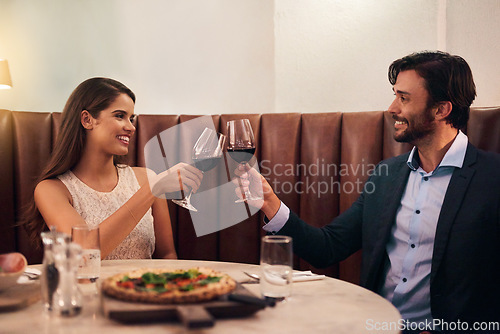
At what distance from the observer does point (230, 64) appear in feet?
9.30

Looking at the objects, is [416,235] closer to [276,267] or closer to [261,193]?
[261,193]

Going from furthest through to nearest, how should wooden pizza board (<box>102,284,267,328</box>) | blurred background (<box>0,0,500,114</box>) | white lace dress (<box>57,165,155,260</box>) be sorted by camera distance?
blurred background (<box>0,0,500,114</box>)
white lace dress (<box>57,165,155,260</box>)
wooden pizza board (<box>102,284,267,328</box>)

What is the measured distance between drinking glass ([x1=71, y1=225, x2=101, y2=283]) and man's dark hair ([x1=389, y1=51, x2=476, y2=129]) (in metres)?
1.39

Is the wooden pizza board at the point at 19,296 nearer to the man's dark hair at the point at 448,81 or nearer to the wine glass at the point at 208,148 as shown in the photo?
the wine glass at the point at 208,148

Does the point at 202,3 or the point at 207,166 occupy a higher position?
the point at 202,3

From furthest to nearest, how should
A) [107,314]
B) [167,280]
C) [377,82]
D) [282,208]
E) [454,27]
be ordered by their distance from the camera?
[377,82]
[454,27]
[282,208]
[167,280]
[107,314]

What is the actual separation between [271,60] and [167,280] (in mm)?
1961

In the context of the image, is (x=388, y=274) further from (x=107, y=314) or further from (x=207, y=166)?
Answer: (x=107, y=314)

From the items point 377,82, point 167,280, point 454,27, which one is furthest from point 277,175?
point 167,280

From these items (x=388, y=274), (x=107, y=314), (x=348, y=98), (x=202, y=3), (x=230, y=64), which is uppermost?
(x=202, y=3)

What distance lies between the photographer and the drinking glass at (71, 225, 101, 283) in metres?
1.19

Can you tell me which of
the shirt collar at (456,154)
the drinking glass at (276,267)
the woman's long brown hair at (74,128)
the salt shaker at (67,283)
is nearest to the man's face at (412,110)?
the shirt collar at (456,154)

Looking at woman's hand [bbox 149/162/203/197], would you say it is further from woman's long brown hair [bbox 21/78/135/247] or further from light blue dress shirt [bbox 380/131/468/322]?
light blue dress shirt [bbox 380/131/468/322]

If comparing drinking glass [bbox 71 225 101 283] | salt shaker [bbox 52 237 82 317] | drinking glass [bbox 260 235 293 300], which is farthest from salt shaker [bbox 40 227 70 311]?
drinking glass [bbox 260 235 293 300]
